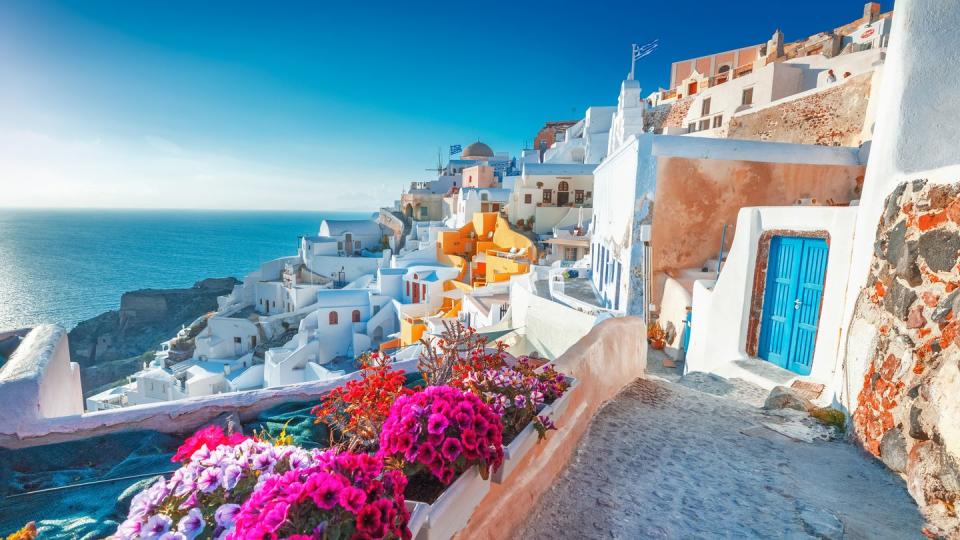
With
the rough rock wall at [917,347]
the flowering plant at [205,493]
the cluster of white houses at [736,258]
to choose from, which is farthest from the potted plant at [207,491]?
the rough rock wall at [917,347]

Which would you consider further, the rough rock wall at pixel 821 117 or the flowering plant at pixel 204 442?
the rough rock wall at pixel 821 117

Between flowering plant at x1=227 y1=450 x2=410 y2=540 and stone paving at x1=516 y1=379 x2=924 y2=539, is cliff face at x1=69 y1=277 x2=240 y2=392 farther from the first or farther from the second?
flowering plant at x1=227 y1=450 x2=410 y2=540

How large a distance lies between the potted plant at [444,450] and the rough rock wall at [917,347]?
330cm

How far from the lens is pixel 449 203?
160 feet

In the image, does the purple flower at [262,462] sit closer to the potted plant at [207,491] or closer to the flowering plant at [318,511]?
the potted plant at [207,491]

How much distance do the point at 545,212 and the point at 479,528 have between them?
32.8m

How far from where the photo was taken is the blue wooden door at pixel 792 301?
6398 millimetres

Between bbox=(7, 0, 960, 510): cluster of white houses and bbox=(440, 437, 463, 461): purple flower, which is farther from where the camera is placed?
bbox=(7, 0, 960, 510): cluster of white houses

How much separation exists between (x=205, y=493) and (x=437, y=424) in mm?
993

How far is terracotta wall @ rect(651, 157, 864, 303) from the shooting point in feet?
32.6

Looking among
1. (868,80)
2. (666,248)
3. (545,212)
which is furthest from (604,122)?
(666,248)

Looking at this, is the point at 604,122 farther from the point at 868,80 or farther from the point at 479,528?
the point at 479,528

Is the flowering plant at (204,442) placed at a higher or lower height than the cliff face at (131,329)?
higher

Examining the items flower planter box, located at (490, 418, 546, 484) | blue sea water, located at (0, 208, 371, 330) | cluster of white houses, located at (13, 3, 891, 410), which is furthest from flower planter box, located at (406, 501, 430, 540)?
blue sea water, located at (0, 208, 371, 330)
